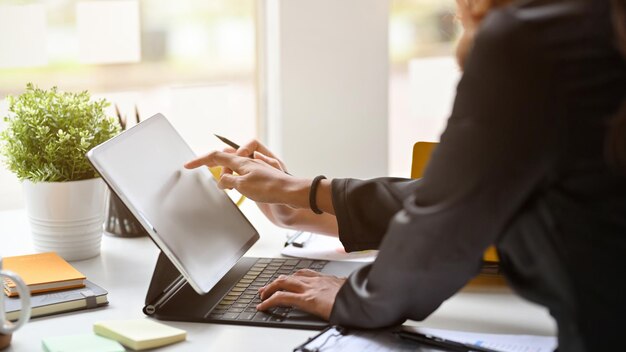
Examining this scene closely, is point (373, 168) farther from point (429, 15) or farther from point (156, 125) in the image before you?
point (156, 125)

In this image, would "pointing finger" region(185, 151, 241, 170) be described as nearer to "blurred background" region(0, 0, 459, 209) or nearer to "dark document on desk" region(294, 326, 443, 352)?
"dark document on desk" region(294, 326, 443, 352)

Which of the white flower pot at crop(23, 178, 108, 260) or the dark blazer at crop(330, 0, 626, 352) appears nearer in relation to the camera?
the dark blazer at crop(330, 0, 626, 352)

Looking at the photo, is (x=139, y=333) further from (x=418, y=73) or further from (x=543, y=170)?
(x=418, y=73)

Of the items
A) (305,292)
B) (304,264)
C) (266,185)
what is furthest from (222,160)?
(305,292)

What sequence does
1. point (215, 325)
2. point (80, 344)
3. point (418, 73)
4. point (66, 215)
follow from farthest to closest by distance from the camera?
point (418, 73) → point (66, 215) → point (215, 325) → point (80, 344)

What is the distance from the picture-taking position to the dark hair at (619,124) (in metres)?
0.87

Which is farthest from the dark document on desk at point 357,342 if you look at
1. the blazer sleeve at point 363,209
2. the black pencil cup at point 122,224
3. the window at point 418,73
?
the window at point 418,73

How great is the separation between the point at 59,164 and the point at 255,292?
1.49 ft

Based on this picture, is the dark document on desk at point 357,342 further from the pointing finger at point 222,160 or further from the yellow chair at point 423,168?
the pointing finger at point 222,160

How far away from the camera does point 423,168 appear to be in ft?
5.18

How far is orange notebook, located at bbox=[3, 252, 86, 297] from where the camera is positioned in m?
1.39

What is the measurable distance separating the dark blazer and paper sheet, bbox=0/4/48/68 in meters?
1.62

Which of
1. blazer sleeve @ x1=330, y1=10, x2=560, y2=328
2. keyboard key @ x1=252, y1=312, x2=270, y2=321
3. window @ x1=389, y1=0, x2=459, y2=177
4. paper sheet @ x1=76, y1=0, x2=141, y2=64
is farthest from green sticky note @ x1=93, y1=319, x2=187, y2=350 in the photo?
window @ x1=389, y1=0, x2=459, y2=177

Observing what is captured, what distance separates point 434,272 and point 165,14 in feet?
5.47
